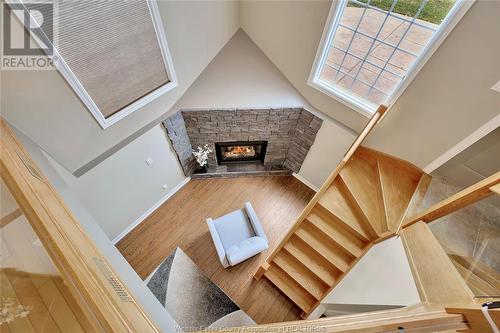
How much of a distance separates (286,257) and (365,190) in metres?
1.50

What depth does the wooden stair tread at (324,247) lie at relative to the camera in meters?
3.11

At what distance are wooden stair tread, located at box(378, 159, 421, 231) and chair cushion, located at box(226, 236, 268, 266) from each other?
1759 mm

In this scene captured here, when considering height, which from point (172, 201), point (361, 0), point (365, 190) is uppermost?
point (361, 0)

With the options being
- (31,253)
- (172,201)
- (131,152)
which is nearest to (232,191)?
(172,201)

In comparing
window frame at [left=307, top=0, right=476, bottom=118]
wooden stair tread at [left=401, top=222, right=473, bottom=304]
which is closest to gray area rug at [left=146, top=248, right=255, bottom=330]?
wooden stair tread at [left=401, top=222, right=473, bottom=304]

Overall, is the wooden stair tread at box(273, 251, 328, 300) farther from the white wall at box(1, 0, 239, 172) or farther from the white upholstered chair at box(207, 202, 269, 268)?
the white wall at box(1, 0, 239, 172)

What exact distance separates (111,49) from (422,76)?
3.20 m

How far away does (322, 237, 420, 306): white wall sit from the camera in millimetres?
2283

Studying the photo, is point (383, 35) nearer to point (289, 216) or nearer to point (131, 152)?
→ point (289, 216)

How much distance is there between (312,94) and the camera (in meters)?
3.68

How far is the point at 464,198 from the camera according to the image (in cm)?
190

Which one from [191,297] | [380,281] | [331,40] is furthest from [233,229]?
[331,40]

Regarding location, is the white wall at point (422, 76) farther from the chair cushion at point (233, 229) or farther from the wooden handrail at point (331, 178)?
the chair cushion at point (233, 229)

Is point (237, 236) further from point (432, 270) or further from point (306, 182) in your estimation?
point (432, 270)
